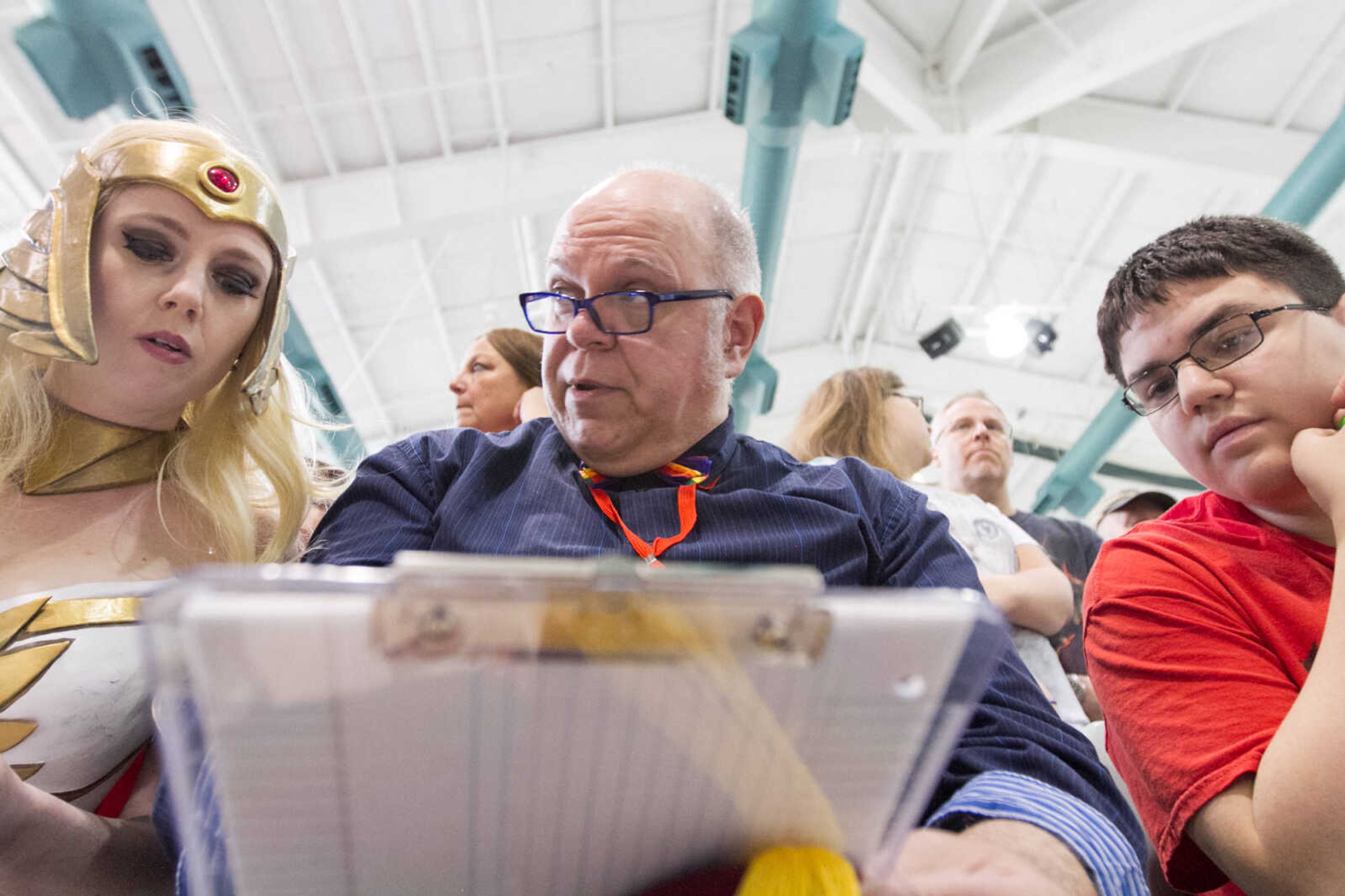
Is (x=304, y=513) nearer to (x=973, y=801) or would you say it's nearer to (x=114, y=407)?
(x=114, y=407)

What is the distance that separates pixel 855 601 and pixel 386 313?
653 cm

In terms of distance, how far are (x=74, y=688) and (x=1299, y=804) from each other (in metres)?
1.37

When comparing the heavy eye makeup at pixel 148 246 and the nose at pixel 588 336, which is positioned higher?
the heavy eye makeup at pixel 148 246

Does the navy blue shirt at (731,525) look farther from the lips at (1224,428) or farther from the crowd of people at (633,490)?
the lips at (1224,428)

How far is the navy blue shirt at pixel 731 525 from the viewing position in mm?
878

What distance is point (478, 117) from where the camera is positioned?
4.98 metres

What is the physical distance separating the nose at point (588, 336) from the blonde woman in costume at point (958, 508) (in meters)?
0.70

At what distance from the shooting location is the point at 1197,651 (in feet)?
3.33

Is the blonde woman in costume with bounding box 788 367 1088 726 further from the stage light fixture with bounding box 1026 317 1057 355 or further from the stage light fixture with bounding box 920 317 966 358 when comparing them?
the stage light fixture with bounding box 1026 317 1057 355

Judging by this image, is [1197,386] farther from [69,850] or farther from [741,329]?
[69,850]

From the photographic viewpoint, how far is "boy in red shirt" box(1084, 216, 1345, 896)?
85cm

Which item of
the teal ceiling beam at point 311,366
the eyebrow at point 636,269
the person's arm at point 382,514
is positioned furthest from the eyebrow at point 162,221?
the teal ceiling beam at point 311,366

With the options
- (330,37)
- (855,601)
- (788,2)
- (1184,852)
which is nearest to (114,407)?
(855,601)

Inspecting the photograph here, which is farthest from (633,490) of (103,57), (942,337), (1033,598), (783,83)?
(942,337)
